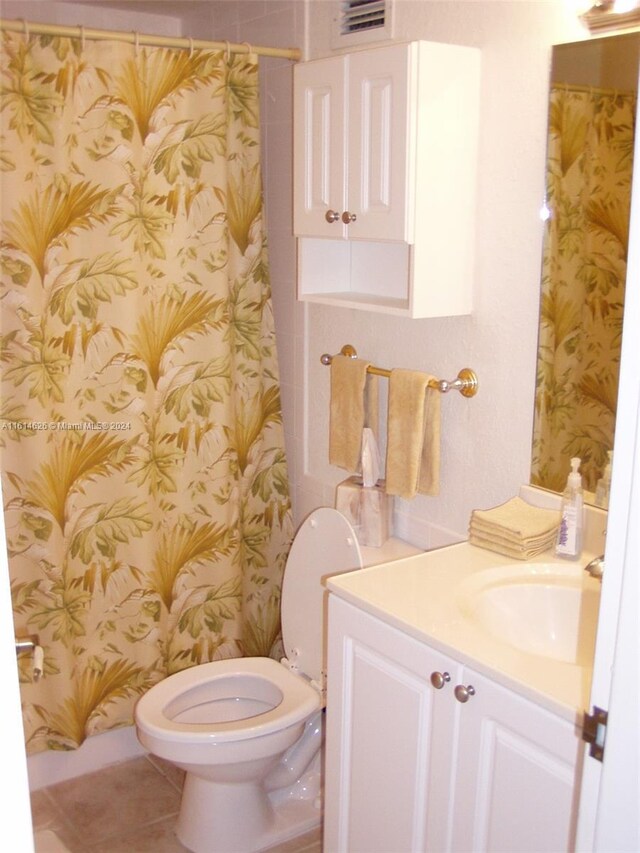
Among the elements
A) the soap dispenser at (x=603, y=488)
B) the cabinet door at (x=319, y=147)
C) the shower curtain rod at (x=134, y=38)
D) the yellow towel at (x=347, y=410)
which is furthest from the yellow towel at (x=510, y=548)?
the shower curtain rod at (x=134, y=38)

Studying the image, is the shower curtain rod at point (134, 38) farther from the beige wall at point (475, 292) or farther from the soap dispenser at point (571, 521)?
the soap dispenser at point (571, 521)

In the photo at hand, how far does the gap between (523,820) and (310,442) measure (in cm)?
146

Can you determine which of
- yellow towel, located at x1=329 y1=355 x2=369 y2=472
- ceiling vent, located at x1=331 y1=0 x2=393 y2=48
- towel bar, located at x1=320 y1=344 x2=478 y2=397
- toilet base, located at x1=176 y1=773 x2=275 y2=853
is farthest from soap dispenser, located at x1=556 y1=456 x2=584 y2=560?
ceiling vent, located at x1=331 y1=0 x2=393 y2=48

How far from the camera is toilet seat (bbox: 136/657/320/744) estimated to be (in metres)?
2.12

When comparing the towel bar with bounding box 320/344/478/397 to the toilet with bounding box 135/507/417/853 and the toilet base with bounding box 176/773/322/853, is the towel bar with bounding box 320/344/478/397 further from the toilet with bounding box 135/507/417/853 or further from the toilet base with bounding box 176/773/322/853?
the toilet base with bounding box 176/773/322/853

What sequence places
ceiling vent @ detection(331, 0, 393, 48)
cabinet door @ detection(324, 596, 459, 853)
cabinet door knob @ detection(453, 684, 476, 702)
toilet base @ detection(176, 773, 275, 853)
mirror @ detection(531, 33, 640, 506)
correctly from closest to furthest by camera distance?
cabinet door knob @ detection(453, 684, 476, 702), cabinet door @ detection(324, 596, 459, 853), mirror @ detection(531, 33, 640, 506), ceiling vent @ detection(331, 0, 393, 48), toilet base @ detection(176, 773, 275, 853)

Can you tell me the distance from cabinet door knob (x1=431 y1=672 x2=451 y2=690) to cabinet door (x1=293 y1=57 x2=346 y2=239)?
1.07m

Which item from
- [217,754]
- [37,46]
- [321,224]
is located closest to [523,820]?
[217,754]

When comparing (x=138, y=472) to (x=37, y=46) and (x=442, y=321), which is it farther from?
(x=37, y=46)

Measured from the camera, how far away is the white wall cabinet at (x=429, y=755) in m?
1.40

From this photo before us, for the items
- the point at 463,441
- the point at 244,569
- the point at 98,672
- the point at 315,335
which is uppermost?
the point at 315,335

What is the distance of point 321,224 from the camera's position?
7.17 feet

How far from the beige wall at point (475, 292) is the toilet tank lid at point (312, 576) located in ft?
0.69

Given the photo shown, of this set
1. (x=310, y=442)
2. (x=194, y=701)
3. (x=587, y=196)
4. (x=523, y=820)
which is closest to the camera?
(x=523, y=820)
